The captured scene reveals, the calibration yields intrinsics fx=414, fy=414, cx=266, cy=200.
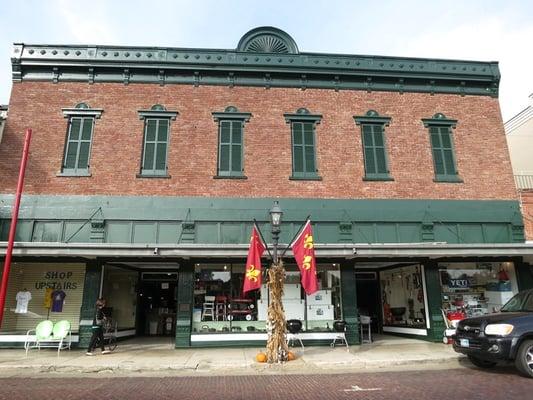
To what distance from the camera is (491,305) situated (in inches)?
575

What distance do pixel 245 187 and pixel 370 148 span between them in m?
4.90

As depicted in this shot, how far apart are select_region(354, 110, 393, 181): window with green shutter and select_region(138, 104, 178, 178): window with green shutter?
23.1 ft

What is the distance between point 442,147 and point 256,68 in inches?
300

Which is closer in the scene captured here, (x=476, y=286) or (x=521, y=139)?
(x=476, y=286)

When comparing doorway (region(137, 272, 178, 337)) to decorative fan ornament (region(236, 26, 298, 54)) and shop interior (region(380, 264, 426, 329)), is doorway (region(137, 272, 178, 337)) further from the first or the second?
decorative fan ornament (region(236, 26, 298, 54))

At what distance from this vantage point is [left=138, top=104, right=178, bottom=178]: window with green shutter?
14.5m

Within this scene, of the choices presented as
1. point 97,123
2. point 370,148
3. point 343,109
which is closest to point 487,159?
point 370,148

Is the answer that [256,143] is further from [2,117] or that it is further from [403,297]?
[2,117]

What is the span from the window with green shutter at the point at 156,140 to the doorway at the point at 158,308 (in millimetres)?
4453

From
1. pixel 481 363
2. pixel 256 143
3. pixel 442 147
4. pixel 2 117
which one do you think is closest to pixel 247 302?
pixel 256 143

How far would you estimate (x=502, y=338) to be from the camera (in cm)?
843

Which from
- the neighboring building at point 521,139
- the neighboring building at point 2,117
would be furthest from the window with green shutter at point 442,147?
the neighboring building at point 2,117

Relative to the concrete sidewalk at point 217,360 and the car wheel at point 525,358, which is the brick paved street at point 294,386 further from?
the concrete sidewalk at point 217,360

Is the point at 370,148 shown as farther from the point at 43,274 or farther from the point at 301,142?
the point at 43,274
